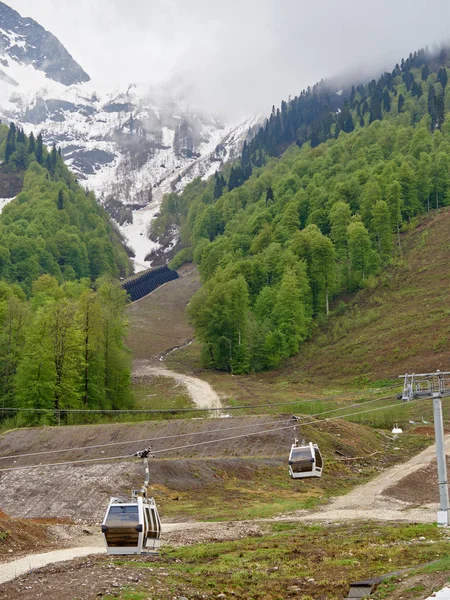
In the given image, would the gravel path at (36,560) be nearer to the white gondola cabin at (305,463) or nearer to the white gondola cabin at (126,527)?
the white gondola cabin at (126,527)

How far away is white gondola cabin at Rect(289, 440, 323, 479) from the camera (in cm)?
4078

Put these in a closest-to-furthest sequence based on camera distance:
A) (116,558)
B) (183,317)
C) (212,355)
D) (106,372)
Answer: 1. (116,558)
2. (106,372)
3. (212,355)
4. (183,317)

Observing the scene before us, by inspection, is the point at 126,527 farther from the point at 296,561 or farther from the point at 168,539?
the point at 168,539

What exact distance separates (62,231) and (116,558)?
15150 centimetres

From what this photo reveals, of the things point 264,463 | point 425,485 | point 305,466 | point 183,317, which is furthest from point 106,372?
point 183,317

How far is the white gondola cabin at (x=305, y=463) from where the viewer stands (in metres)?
40.8

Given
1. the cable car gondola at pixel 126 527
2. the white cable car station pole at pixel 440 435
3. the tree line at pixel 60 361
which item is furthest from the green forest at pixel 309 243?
the cable car gondola at pixel 126 527

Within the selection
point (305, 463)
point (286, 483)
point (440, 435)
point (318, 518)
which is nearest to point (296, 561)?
point (440, 435)

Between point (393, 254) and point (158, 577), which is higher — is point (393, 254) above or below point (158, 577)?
above

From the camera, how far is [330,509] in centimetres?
4512

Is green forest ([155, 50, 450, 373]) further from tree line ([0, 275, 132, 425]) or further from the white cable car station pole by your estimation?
the white cable car station pole

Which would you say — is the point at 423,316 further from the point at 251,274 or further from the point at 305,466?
the point at 305,466

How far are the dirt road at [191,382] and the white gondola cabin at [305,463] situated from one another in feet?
131

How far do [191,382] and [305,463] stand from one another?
5736cm
